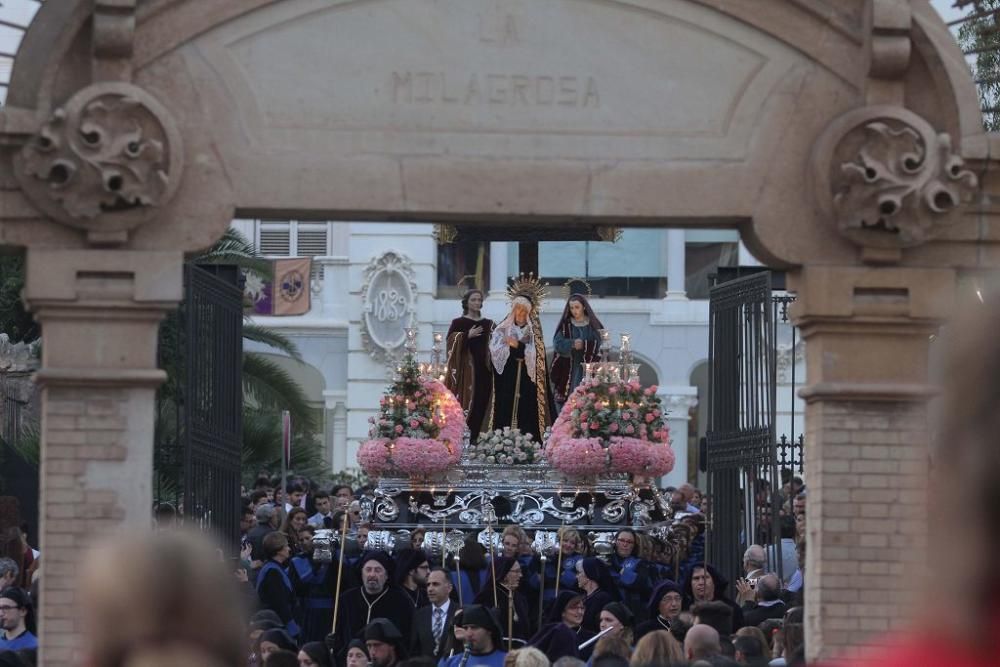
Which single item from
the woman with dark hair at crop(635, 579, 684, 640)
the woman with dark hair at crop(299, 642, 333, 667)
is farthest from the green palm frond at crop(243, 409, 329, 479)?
the woman with dark hair at crop(299, 642, 333, 667)

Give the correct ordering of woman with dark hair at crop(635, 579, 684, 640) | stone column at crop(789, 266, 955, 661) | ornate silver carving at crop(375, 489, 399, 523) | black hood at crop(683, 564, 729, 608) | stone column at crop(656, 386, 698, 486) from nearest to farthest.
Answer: stone column at crop(789, 266, 955, 661), woman with dark hair at crop(635, 579, 684, 640), black hood at crop(683, 564, 729, 608), ornate silver carving at crop(375, 489, 399, 523), stone column at crop(656, 386, 698, 486)

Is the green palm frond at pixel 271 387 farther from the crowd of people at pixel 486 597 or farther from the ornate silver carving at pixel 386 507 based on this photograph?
the crowd of people at pixel 486 597

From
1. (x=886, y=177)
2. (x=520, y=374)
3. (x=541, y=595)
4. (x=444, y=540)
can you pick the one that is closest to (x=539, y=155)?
(x=886, y=177)

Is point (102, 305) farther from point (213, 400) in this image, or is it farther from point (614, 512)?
point (614, 512)

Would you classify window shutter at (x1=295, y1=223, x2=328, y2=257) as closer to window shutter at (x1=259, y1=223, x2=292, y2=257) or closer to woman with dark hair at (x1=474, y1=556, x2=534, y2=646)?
window shutter at (x1=259, y1=223, x2=292, y2=257)

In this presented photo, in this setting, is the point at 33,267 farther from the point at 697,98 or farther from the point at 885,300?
the point at 885,300

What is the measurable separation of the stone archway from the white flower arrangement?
10.2 meters

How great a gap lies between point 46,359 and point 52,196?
0.93 metres

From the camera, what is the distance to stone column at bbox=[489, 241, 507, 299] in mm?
39125

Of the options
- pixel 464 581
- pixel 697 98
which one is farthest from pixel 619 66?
pixel 464 581

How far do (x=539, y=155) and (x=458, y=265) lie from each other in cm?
2984

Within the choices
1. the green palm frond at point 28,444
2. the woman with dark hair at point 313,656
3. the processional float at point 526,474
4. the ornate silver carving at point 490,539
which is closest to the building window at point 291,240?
the green palm frond at point 28,444

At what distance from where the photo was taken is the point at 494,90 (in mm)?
10727

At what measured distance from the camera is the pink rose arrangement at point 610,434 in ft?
65.1
